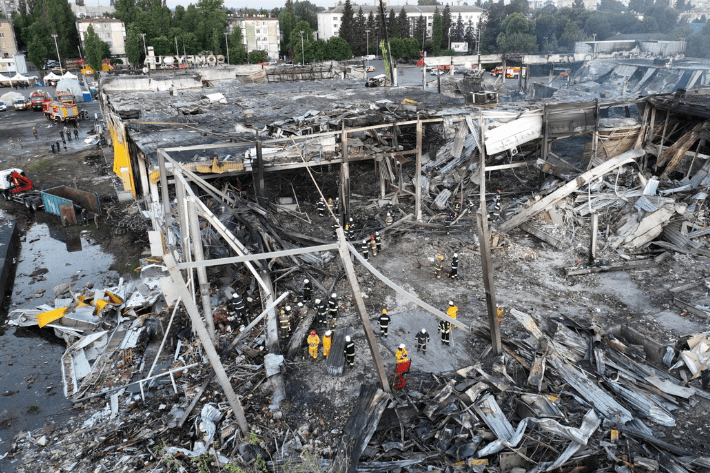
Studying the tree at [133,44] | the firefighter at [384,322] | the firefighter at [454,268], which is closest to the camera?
the firefighter at [384,322]

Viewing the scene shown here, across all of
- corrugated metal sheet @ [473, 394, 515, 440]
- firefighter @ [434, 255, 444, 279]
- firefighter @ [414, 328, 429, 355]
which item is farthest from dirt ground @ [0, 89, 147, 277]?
corrugated metal sheet @ [473, 394, 515, 440]

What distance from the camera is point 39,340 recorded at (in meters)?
11.8

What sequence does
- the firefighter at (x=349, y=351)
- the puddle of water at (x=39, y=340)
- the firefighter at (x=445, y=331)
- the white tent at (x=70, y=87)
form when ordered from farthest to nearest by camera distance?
the white tent at (x=70, y=87) < the firefighter at (x=445, y=331) < the firefighter at (x=349, y=351) < the puddle of water at (x=39, y=340)

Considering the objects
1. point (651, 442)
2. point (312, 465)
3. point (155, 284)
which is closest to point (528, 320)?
point (651, 442)

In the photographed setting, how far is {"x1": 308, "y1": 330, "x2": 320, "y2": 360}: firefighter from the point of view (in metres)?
9.75

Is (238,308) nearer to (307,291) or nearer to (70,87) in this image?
(307,291)

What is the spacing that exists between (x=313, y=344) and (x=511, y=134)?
11236 millimetres

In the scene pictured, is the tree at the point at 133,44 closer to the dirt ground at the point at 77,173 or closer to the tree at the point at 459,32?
the dirt ground at the point at 77,173

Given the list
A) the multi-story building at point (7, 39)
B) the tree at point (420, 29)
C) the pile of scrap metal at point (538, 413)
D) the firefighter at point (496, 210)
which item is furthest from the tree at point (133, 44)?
the pile of scrap metal at point (538, 413)

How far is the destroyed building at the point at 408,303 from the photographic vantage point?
771 centimetres

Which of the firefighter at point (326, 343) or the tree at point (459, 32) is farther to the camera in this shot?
the tree at point (459, 32)

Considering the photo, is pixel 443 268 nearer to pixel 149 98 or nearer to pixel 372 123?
pixel 372 123

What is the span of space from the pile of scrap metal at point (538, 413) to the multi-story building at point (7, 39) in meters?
96.1

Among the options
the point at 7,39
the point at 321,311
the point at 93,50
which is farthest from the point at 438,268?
the point at 7,39
